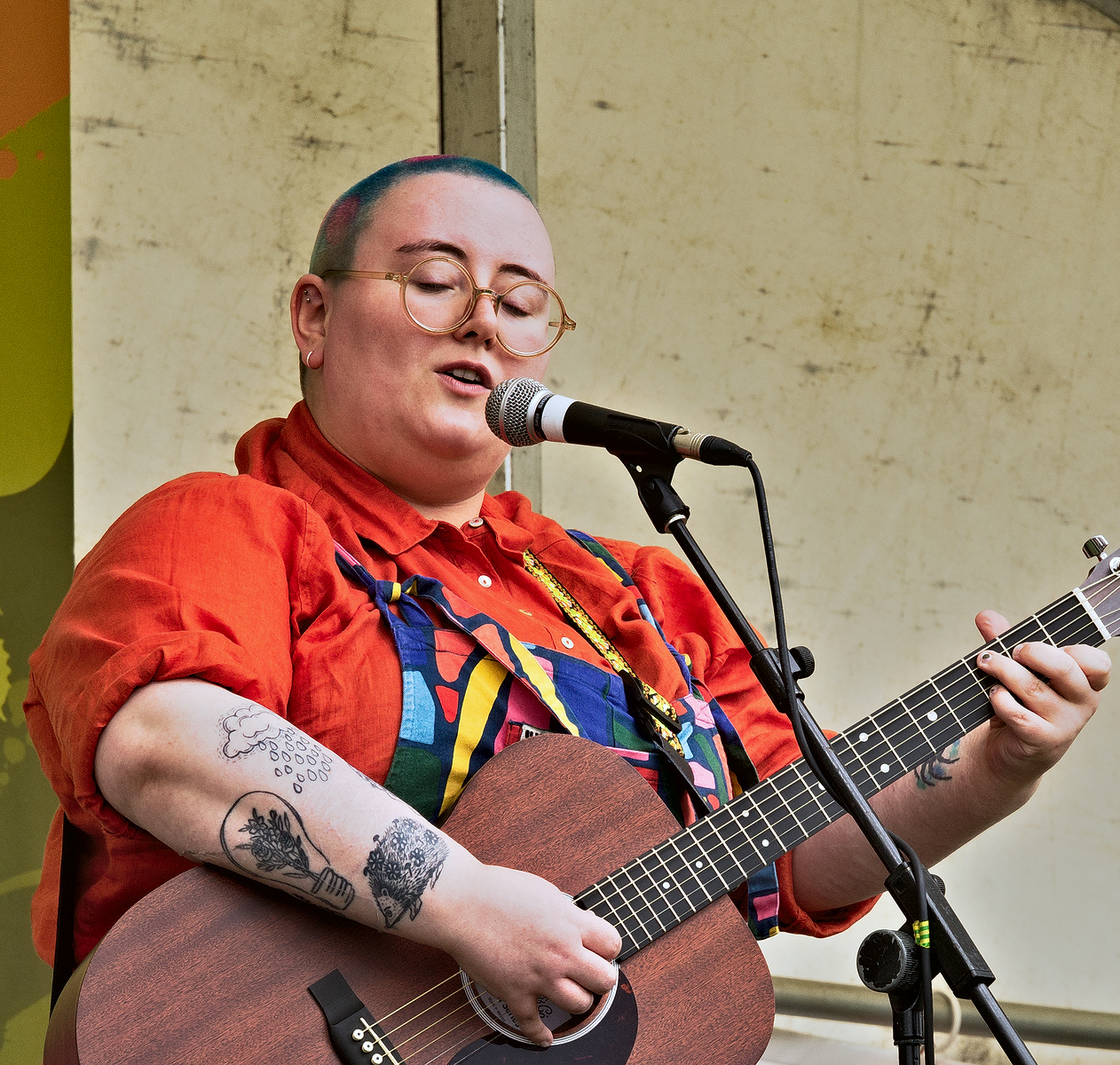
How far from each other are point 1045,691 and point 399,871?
942 millimetres

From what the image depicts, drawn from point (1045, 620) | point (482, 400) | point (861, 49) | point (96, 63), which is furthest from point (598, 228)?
point (1045, 620)

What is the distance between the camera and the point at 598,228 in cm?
322

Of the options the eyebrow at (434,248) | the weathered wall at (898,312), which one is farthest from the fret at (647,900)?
the weathered wall at (898,312)

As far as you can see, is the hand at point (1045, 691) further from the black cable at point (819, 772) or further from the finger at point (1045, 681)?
the black cable at point (819, 772)

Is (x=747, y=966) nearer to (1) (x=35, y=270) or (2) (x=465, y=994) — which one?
(2) (x=465, y=994)

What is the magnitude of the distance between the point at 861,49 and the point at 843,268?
0.63 m

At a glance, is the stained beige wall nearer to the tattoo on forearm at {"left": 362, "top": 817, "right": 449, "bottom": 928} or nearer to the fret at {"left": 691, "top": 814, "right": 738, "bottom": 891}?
the fret at {"left": 691, "top": 814, "right": 738, "bottom": 891}

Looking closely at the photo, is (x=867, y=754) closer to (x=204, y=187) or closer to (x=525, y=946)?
(x=525, y=946)

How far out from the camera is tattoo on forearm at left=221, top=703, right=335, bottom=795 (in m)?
1.33

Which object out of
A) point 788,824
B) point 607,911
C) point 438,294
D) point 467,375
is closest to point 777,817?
point 788,824

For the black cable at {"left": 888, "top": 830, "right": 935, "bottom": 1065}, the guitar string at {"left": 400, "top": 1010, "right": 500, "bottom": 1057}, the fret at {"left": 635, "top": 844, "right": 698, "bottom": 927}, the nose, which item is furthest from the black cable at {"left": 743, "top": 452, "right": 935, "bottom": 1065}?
the nose

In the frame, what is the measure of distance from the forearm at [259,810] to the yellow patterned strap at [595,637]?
1.74ft

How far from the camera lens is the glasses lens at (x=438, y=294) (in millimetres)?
1863

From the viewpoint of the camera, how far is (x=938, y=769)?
1851 mm
